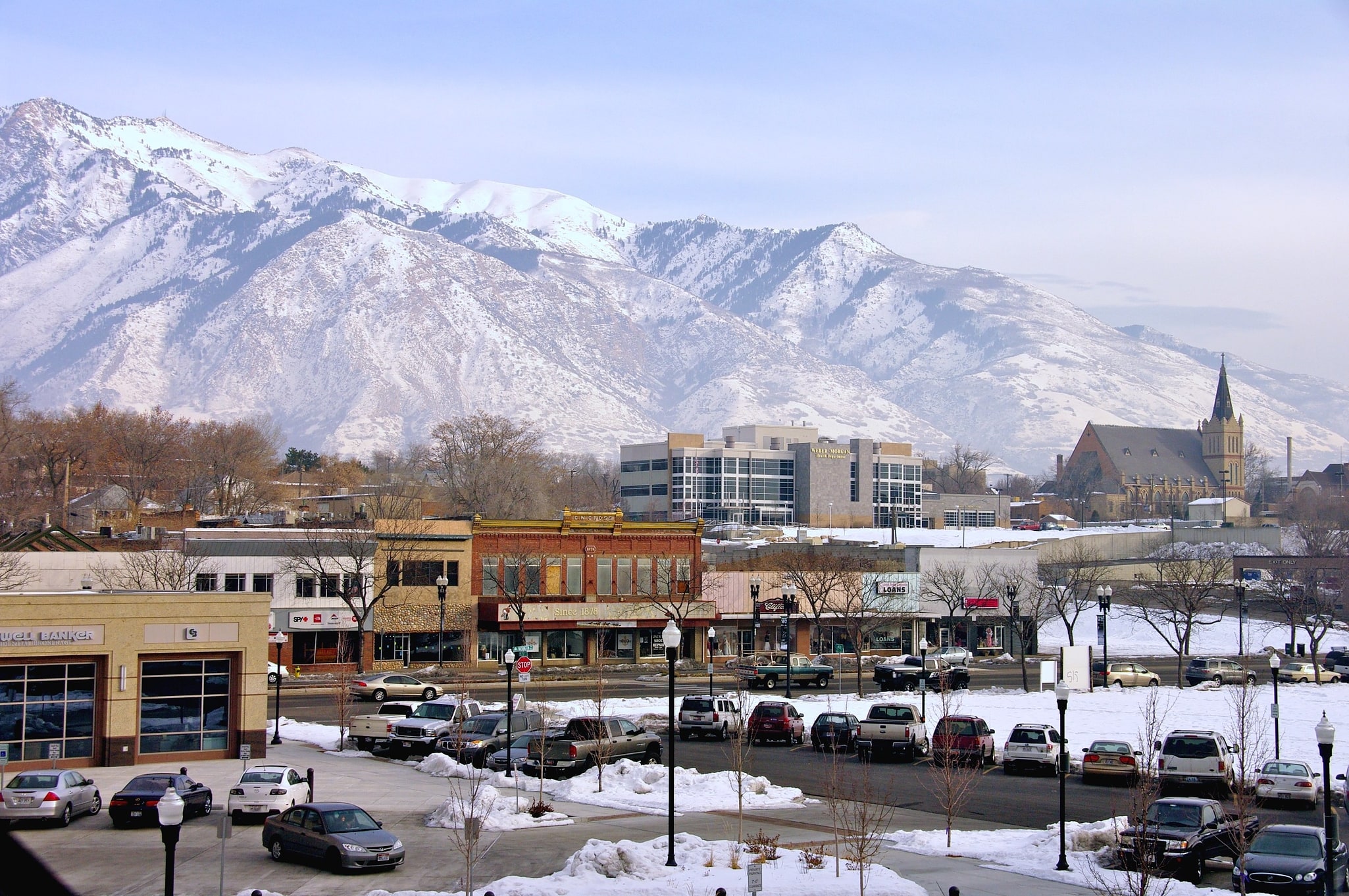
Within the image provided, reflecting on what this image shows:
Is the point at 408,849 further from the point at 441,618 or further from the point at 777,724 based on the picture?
the point at 441,618

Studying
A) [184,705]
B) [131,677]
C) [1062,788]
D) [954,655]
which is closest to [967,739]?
[1062,788]

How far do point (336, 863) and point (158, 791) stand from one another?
679 centimetres

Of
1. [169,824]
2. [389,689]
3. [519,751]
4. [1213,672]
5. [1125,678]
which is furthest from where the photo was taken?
[1213,672]

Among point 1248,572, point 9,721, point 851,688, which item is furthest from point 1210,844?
point 1248,572

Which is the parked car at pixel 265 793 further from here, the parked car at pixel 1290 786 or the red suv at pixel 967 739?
the parked car at pixel 1290 786

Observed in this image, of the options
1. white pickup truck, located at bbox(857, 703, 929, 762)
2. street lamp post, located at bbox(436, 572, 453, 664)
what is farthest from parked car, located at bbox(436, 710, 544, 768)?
street lamp post, located at bbox(436, 572, 453, 664)

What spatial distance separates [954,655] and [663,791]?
47.3m

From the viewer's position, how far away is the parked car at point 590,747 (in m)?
39.8

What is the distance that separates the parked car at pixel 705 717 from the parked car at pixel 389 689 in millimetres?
13561

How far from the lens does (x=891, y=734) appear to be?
146ft

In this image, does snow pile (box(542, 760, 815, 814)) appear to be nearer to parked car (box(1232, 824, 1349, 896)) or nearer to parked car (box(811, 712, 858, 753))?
parked car (box(811, 712, 858, 753))

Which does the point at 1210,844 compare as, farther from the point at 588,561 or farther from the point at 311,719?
the point at 588,561

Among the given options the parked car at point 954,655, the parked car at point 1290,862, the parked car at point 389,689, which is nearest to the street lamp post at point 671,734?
the parked car at point 1290,862

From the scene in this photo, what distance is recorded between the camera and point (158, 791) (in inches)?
1248
